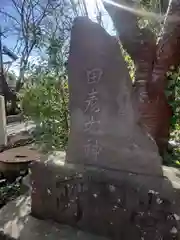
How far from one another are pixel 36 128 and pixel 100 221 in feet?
5.17

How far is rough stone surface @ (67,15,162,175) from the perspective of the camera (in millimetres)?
2121

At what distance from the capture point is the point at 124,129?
2.16 meters

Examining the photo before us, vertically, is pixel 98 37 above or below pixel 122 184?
above

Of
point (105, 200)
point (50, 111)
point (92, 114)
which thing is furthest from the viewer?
point (50, 111)

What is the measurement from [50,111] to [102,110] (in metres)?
1.21

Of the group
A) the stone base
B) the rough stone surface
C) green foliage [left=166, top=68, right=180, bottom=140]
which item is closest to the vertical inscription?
the rough stone surface

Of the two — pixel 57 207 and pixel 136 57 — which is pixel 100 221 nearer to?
pixel 57 207

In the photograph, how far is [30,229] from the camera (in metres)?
2.40

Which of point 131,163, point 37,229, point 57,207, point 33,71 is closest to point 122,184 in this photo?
point 131,163

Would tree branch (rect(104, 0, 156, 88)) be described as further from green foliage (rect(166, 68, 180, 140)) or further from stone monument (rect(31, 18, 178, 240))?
stone monument (rect(31, 18, 178, 240))

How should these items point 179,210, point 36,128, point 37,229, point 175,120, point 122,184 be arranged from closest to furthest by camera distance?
point 179,210
point 122,184
point 37,229
point 175,120
point 36,128

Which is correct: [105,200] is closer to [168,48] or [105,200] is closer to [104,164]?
[104,164]

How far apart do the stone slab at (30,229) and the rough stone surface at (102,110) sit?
571 millimetres

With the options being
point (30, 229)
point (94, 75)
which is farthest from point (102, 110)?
point (30, 229)
